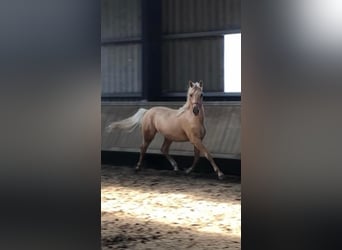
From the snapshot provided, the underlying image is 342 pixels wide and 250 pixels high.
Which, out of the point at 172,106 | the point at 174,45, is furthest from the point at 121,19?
the point at 172,106

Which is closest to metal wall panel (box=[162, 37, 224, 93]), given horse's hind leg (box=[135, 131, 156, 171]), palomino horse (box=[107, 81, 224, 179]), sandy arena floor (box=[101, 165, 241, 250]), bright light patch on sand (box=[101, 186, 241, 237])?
palomino horse (box=[107, 81, 224, 179])

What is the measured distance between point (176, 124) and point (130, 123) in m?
1.10

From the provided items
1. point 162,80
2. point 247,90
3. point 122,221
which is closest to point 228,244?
point 122,221

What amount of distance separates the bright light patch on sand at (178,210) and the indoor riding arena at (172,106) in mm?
11

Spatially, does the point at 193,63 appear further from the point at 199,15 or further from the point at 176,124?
the point at 176,124

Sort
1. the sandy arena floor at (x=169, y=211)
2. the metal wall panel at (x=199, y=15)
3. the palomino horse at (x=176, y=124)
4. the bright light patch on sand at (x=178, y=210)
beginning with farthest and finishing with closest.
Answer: the metal wall panel at (x=199, y=15) < the palomino horse at (x=176, y=124) < the bright light patch on sand at (x=178, y=210) < the sandy arena floor at (x=169, y=211)

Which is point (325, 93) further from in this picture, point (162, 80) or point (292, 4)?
point (162, 80)


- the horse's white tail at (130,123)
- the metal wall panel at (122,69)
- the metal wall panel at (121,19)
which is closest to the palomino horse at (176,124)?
the horse's white tail at (130,123)

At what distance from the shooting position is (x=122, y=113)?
911cm

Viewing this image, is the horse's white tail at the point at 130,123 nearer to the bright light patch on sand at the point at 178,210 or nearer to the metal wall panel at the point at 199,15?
the metal wall panel at the point at 199,15

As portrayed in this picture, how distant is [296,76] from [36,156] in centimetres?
83

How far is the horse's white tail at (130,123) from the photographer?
8.38 m

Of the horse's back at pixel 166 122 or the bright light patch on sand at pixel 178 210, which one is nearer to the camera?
the bright light patch on sand at pixel 178 210

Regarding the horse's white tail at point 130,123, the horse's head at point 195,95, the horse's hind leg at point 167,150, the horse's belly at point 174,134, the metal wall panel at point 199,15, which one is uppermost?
the metal wall panel at point 199,15
